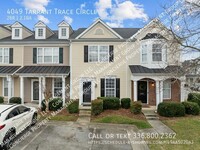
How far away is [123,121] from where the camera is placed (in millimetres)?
11945

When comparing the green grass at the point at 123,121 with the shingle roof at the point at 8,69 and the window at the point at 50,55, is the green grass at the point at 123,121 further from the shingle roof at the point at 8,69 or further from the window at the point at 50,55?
the shingle roof at the point at 8,69

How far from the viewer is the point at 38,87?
1878 cm

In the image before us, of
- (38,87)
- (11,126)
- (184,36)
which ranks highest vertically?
(184,36)

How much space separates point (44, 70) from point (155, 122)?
11248 mm

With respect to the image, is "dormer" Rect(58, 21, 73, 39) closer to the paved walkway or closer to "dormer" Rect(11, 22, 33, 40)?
"dormer" Rect(11, 22, 33, 40)

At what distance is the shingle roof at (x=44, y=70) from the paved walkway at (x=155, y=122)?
8258 mm

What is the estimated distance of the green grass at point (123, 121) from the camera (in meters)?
11.4

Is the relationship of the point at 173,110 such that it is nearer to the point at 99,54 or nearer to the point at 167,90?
the point at 167,90

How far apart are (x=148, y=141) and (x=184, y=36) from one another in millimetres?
5314

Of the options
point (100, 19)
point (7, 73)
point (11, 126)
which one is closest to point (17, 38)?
point (7, 73)

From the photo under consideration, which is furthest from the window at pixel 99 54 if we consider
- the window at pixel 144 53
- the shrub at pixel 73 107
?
the shrub at pixel 73 107

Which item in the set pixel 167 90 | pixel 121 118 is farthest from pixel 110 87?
pixel 167 90

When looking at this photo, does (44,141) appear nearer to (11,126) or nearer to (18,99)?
(11,126)

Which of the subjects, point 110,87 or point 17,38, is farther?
point 17,38
